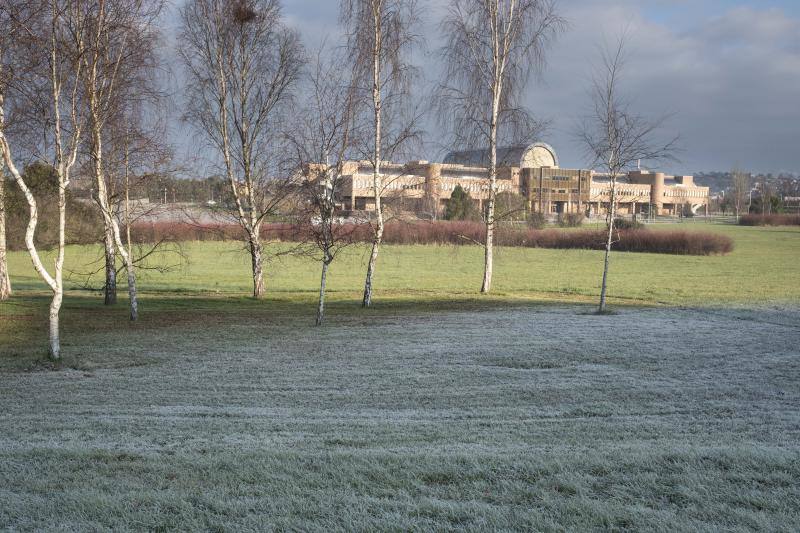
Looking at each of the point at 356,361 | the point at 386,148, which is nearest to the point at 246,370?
the point at 356,361

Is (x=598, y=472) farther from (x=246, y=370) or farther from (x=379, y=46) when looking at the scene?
(x=379, y=46)

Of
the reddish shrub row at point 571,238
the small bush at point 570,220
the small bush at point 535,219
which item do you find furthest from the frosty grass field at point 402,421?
the small bush at point 570,220

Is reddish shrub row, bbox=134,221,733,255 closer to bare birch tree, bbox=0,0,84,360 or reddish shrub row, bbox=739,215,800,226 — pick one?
bare birch tree, bbox=0,0,84,360

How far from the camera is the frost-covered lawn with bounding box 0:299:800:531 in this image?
17.7 feet

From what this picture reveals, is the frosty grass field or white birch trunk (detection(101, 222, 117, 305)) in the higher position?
white birch trunk (detection(101, 222, 117, 305))

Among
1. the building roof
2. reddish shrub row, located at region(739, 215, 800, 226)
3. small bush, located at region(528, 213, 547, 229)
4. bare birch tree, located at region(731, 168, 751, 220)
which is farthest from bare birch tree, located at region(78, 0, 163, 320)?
bare birch tree, located at region(731, 168, 751, 220)

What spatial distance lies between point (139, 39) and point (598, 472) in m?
13.7

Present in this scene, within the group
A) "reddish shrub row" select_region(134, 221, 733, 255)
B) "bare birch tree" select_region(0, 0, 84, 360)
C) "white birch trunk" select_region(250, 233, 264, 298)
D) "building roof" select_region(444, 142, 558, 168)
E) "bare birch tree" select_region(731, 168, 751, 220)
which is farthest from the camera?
"bare birch tree" select_region(731, 168, 751, 220)

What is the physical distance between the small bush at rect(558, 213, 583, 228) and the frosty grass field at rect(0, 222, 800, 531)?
166 ft

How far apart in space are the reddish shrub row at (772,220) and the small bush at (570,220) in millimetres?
39078

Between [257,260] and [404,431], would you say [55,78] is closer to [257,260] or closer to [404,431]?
[404,431]

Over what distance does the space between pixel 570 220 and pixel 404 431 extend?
6511 cm

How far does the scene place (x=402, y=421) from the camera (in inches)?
333

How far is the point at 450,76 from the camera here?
2308 cm
